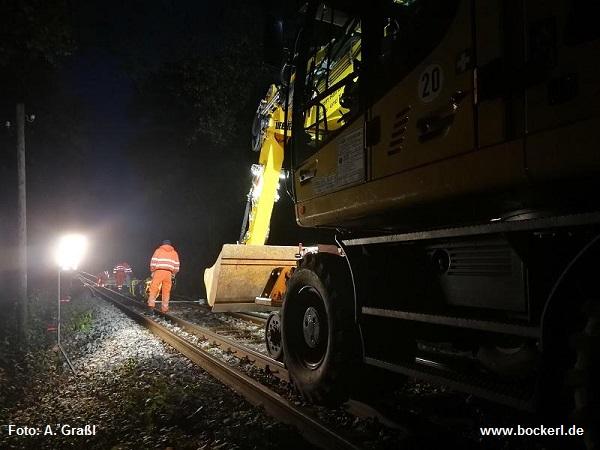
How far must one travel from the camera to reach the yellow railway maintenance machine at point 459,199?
1939 mm

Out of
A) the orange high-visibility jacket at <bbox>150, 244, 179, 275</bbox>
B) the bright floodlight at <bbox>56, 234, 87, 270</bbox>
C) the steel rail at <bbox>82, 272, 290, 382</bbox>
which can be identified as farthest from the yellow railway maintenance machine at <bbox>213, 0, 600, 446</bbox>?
the orange high-visibility jacket at <bbox>150, 244, 179, 275</bbox>

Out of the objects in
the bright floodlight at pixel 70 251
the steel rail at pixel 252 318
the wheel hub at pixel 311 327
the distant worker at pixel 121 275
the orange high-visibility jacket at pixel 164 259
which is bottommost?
the distant worker at pixel 121 275

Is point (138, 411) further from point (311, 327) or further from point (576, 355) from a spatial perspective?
point (576, 355)

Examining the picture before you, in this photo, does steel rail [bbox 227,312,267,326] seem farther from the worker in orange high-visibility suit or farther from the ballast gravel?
the ballast gravel

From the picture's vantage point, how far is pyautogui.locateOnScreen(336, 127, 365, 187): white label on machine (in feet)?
11.1

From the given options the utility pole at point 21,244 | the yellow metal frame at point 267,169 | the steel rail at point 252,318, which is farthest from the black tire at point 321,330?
the utility pole at point 21,244


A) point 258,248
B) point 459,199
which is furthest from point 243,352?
point 459,199

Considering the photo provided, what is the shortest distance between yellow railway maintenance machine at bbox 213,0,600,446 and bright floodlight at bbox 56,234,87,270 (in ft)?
18.4

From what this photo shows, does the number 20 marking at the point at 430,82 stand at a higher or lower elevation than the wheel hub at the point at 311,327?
higher

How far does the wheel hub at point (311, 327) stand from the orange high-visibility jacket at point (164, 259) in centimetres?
801

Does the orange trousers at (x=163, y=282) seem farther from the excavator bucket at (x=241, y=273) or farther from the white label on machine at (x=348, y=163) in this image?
the white label on machine at (x=348, y=163)

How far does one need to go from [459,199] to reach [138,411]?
386 cm

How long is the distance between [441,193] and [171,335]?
6.48 m

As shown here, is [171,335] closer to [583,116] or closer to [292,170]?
Result: [292,170]
